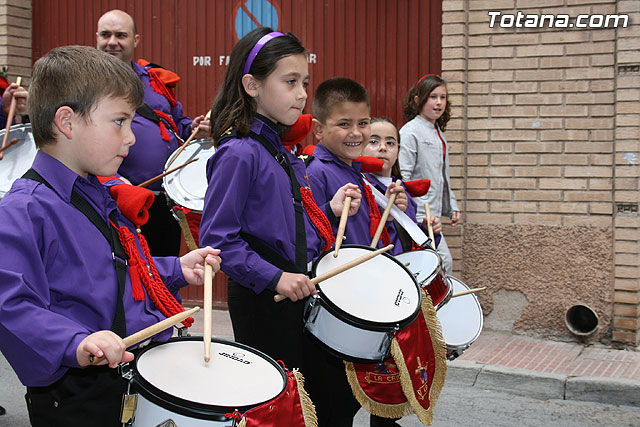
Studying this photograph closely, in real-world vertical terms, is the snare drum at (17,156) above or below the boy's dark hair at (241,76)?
below

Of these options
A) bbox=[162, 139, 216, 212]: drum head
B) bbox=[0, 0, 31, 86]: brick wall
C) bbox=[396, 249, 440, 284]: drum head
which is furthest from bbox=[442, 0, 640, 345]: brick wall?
bbox=[0, 0, 31, 86]: brick wall

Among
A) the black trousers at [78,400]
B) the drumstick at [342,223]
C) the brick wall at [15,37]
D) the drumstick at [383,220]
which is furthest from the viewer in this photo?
the brick wall at [15,37]

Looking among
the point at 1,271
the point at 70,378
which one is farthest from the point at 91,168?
the point at 70,378

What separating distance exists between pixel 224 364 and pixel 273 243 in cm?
80

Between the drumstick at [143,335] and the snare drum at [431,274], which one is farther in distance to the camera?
the snare drum at [431,274]

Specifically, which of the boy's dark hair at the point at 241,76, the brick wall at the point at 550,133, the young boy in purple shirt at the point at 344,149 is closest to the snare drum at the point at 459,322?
the young boy in purple shirt at the point at 344,149

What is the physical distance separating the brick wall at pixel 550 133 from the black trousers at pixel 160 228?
2619 mm

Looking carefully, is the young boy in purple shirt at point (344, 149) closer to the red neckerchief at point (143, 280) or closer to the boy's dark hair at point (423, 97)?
the red neckerchief at point (143, 280)

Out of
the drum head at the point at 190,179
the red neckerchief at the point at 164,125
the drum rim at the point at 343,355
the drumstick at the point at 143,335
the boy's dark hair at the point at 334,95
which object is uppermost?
the boy's dark hair at the point at 334,95

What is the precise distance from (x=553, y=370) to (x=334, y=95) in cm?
277

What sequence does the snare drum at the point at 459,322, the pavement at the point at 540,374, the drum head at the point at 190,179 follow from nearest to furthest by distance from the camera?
the snare drum at the point at 459,322
the drum head at the point at 190,179
the pavement at the point at 540,374

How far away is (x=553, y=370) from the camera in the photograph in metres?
5.08

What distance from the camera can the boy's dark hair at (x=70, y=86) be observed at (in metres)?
1.96

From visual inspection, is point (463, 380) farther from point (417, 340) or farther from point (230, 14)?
point (230, 14)
